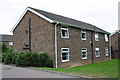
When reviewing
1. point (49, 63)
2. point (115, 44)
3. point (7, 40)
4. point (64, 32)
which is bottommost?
point (49, 63)

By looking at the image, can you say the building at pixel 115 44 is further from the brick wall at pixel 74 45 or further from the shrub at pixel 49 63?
the shrub at pixel 49 63

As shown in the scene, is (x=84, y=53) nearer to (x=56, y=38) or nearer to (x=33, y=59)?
(x=56, y=38)

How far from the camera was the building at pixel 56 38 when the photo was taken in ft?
46.9

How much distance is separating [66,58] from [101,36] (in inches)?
416

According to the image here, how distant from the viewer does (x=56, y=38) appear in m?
14.2

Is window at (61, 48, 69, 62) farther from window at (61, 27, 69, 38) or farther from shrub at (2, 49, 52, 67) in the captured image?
shrub at (2, 49, 52, 67)

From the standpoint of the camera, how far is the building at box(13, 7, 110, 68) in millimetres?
14289


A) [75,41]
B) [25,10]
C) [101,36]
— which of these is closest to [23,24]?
[25,10]

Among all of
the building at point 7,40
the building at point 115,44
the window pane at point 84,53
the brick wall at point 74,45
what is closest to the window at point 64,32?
the brick wall at point 74,45

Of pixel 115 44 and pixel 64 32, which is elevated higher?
pixel 64 32

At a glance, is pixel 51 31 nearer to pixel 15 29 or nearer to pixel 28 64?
pixel 28 64

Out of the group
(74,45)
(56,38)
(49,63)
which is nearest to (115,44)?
(74,45)

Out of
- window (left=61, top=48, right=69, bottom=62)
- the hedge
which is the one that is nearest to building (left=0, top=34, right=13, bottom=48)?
the hedge

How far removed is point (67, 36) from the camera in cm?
1586
